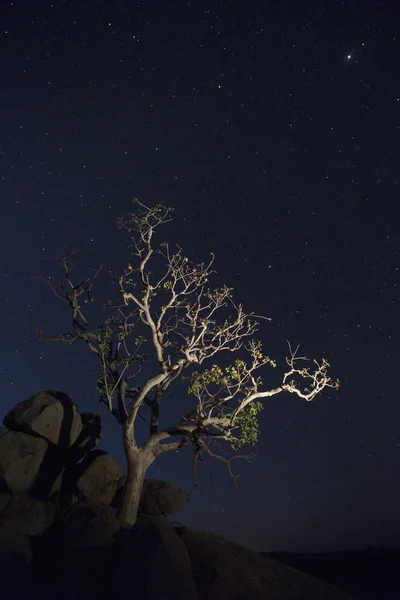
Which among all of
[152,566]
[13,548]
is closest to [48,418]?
[13,548]

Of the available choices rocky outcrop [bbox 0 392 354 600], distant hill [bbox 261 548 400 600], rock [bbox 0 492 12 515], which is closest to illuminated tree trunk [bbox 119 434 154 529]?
rocky outcrop [bbox 0 392 354 600]

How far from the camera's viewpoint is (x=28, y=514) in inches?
679

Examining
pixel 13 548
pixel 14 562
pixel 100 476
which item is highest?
pixel 100 476

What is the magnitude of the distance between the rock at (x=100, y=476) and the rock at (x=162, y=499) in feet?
5.43

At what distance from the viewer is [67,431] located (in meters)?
21.2

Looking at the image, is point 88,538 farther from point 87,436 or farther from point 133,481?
point 87,436

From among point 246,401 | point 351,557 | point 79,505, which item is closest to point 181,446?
point 246,401

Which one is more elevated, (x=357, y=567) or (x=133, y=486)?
(x=357, y=567)

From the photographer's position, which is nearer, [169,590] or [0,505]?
[169,590]

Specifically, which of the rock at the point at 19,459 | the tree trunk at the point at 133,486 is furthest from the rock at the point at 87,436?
the tree trunk at the point at 133,486

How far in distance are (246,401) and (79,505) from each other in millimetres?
7965

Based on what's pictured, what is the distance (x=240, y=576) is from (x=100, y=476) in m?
7.66

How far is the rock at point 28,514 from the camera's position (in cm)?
1664

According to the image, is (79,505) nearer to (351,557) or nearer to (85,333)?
(85,333)
